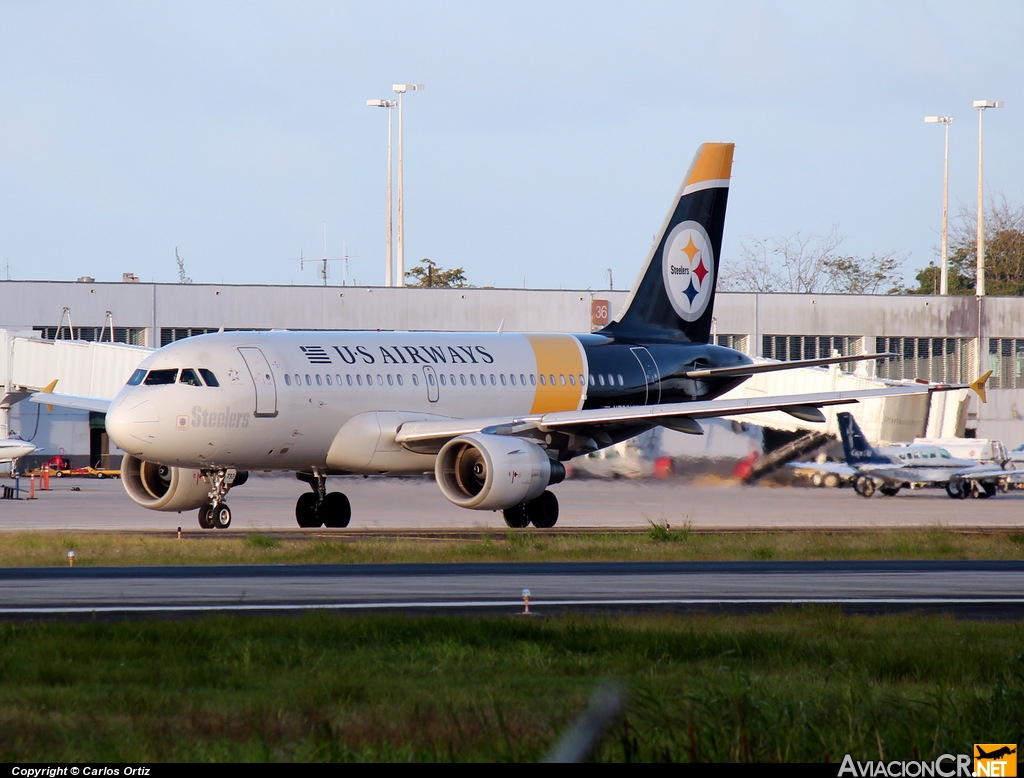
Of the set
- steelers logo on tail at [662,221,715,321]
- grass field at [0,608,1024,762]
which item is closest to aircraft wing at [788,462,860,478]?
steelers logo on tail at [662,221,715,321]

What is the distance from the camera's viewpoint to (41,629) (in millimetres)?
12336

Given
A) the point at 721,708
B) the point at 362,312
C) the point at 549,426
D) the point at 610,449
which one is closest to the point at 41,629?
the point at 721,708

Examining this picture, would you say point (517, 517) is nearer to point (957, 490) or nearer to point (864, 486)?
point (864, 486)

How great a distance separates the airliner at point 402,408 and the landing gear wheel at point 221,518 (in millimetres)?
38

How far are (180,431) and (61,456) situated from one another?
39.3m

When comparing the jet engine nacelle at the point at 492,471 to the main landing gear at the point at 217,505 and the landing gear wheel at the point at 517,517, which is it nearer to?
the landing gear wheel at the point at 517,517

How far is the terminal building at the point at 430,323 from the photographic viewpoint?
2468 inches

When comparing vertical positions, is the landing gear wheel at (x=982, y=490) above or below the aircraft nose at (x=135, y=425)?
below

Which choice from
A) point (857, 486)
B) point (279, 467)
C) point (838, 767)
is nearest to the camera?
point (838, 767)

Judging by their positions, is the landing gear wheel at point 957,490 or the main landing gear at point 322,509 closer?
the main landing gear at point 322,509

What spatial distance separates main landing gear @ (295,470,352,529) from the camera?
3222cm

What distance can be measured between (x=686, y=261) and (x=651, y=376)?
12.8 ft

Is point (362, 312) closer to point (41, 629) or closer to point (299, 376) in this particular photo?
point (299, 376)

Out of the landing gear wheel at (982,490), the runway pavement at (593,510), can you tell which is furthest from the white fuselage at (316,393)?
the landing gear wheel at (982,490)
